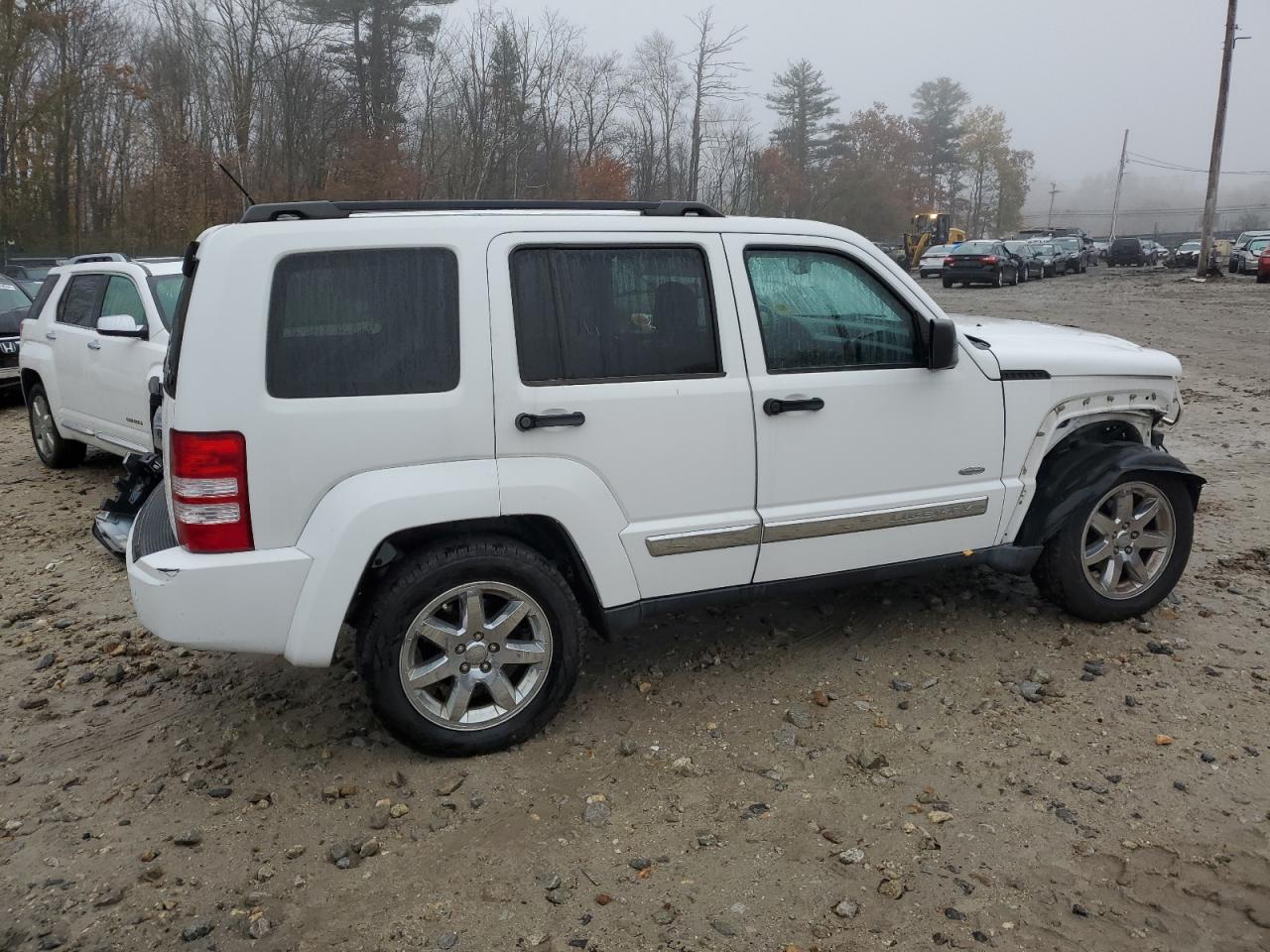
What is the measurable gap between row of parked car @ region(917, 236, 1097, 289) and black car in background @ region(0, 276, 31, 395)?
27417 mm

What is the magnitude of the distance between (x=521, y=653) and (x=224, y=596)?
1.04 meters

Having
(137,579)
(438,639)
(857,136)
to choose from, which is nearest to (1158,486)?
(438,639)

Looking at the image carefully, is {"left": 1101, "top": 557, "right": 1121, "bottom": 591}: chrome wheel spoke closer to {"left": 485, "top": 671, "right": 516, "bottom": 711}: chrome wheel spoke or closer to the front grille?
{"left": 485, "top": 671, "right": 516, "bottom": 711}: chrome wheel spoke

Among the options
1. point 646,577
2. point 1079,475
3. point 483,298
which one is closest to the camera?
point 483,298

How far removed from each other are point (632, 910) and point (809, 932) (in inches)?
20.0

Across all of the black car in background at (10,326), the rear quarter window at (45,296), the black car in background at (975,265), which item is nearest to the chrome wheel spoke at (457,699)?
the rear quarter window at (45,296)

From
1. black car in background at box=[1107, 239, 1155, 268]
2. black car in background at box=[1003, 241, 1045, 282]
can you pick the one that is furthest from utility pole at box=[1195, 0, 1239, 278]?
black car in background at box=[1107, 239, 1155, 268]

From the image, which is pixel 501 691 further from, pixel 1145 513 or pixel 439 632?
pixel 1145 513

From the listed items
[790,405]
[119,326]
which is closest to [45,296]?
[119,326]

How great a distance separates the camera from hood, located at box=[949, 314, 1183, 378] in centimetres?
449

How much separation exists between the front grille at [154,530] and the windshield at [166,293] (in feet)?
11.3

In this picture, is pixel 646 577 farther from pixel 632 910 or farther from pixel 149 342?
pixel 149 342

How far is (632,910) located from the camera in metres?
2.94

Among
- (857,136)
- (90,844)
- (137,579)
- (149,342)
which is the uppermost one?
(857,136)
